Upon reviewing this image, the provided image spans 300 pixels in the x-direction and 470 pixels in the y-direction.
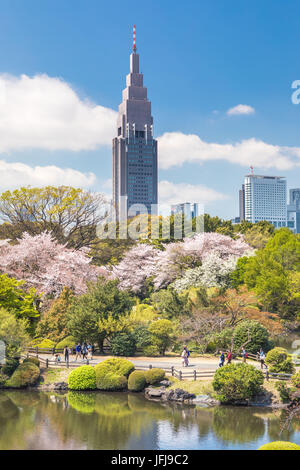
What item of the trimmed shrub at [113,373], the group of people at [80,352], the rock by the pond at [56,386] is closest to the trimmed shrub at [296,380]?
the trimmed shrub at [113,373]

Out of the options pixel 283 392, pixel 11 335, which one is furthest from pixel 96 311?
pixel 283 392

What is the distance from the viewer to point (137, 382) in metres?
34.0

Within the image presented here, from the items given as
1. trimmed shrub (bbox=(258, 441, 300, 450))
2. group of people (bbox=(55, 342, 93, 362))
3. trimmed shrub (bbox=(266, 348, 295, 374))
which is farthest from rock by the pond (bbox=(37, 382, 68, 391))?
trimmed shrub (bbox=(258, 441, 300, 450))

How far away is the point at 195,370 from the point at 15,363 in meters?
12.8

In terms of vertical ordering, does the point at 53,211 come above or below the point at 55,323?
above

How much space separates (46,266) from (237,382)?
2639 centimetres

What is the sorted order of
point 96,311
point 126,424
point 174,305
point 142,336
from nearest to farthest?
point 126,424 → point 96,311 → point 142,336 → point 174,305

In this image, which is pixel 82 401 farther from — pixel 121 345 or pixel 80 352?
pixel 80 352

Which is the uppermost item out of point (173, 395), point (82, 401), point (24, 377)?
point (24, 377)

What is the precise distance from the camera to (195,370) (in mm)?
33375

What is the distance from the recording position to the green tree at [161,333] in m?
41.2
